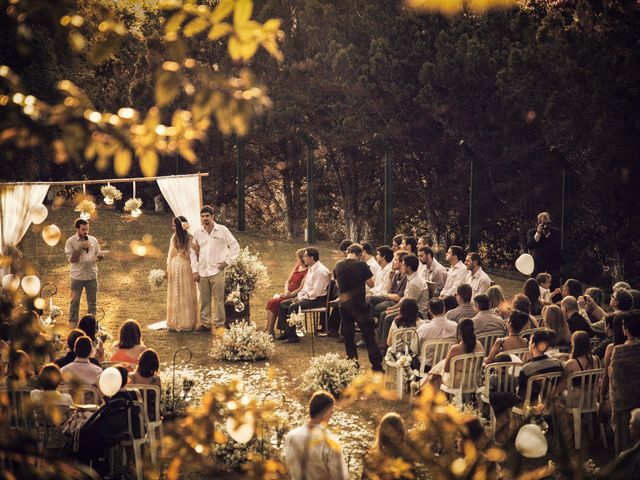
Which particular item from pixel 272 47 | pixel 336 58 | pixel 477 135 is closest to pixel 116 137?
pixel 272 47

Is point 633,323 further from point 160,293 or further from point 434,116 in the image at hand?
point 434,116

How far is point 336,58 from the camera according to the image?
70.3 ft

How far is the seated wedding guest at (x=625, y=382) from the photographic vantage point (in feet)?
24.3

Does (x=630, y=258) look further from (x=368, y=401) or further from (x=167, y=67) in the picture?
(x=167, y=67)

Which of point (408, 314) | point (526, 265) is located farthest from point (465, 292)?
point (526, 265)

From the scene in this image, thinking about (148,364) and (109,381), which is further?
(148,364)

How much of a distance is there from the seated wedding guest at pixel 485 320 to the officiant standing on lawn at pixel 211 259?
14.7 ft

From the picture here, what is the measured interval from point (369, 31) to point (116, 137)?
19498mm

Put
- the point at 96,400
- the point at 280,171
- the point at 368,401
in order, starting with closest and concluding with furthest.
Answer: the point at 96,400 → the point at 368,401 → the point at 280,171

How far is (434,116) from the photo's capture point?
20.3 m

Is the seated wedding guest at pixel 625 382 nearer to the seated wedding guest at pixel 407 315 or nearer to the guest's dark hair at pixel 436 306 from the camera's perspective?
the guest's dark hair at pixel 436 306

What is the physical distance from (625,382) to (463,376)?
1.71 metres

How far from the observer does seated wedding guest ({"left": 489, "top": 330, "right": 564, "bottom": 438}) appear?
313 inches

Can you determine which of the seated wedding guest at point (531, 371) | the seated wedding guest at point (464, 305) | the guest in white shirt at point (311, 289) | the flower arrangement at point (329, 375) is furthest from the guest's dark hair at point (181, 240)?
the seated wedding guest at point (531, 371)
